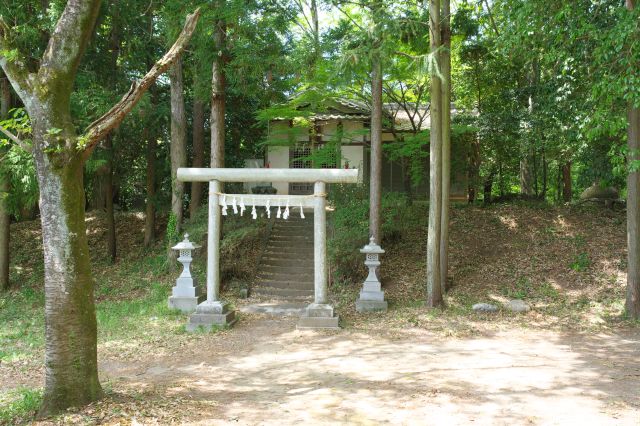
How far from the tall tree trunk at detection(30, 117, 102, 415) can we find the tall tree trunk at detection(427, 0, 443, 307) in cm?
766

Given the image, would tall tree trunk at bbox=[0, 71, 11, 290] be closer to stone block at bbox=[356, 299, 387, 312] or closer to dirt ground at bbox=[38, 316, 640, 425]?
dirt ground at bbox=[38, 316, 640, 425]

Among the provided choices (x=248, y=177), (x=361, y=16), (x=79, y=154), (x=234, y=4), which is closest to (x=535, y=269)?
(x=248, y=177)

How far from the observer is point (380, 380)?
6996 millimetres

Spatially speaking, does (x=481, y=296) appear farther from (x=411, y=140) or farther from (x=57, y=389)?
(x=57, y=389)

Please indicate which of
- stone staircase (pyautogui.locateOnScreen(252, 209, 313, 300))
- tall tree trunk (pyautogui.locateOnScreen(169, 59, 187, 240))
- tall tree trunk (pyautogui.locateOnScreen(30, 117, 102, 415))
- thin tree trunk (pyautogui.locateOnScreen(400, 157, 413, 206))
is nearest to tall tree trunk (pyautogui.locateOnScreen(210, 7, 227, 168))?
tall tree trunk (pyautogui.locateOnScreen(169, 59, 187, 240))

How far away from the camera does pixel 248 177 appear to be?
10656 millimetres

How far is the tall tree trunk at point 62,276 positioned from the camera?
537cm

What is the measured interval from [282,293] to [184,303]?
2626 mm

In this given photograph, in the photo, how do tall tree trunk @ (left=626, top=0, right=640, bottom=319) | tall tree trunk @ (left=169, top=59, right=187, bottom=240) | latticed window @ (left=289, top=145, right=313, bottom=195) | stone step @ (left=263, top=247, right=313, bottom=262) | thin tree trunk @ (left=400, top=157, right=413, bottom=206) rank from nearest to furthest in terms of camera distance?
tall tree trunk @ (left=626, top=0, right=640, bottom=319) → tall tree trunk @ (left=169, top=59, right=187, bottom=240) → stone step @ (left=263, top=247, right=313, bottom=262) → thin tree trunk @ (left=400, top=157, right=413, bottom=206) → latticed window @ (left=289, top=145, right=313, bottom=195)

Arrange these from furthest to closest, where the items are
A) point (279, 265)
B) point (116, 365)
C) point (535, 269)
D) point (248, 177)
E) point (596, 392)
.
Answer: point (279, 265) < point (535, 269) < point (248, 177) < point (116, 365) < point (596, 392)

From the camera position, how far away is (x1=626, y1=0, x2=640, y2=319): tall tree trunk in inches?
390

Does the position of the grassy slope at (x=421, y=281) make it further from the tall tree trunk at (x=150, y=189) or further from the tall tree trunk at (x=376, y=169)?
the tall tree trunk at (x=376, y=169)

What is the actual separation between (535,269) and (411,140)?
5.71 metres

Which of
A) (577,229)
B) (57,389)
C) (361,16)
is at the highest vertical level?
(361,16)
